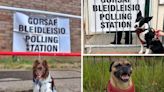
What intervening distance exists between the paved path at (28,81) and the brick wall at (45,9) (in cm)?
19

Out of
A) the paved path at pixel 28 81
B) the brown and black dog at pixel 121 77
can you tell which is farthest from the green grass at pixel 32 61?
the brown and black dog at pixel 121 77

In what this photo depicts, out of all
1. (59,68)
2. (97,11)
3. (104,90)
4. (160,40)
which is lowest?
(104,90)

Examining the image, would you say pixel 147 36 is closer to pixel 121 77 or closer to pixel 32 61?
pixel 121 77

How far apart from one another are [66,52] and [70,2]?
1.33 ft

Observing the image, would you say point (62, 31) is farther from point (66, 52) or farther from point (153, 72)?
point (153, 72)

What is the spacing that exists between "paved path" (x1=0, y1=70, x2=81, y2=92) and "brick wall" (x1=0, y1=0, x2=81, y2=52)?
19 cm

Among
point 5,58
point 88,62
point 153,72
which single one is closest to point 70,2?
point 88,62

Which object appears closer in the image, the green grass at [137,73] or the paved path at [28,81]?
the paved path at [28,81]

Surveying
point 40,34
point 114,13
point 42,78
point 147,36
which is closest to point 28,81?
point 42,78

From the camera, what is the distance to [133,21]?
284 centimetres

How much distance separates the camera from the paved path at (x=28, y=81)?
2670 mm

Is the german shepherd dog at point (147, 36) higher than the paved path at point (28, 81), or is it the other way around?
the german shepherd dog at point (147, 36)

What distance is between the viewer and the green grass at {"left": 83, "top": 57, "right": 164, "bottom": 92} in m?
2.86

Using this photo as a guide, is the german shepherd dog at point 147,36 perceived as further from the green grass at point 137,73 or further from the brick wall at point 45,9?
the brick wall at point 45,9
